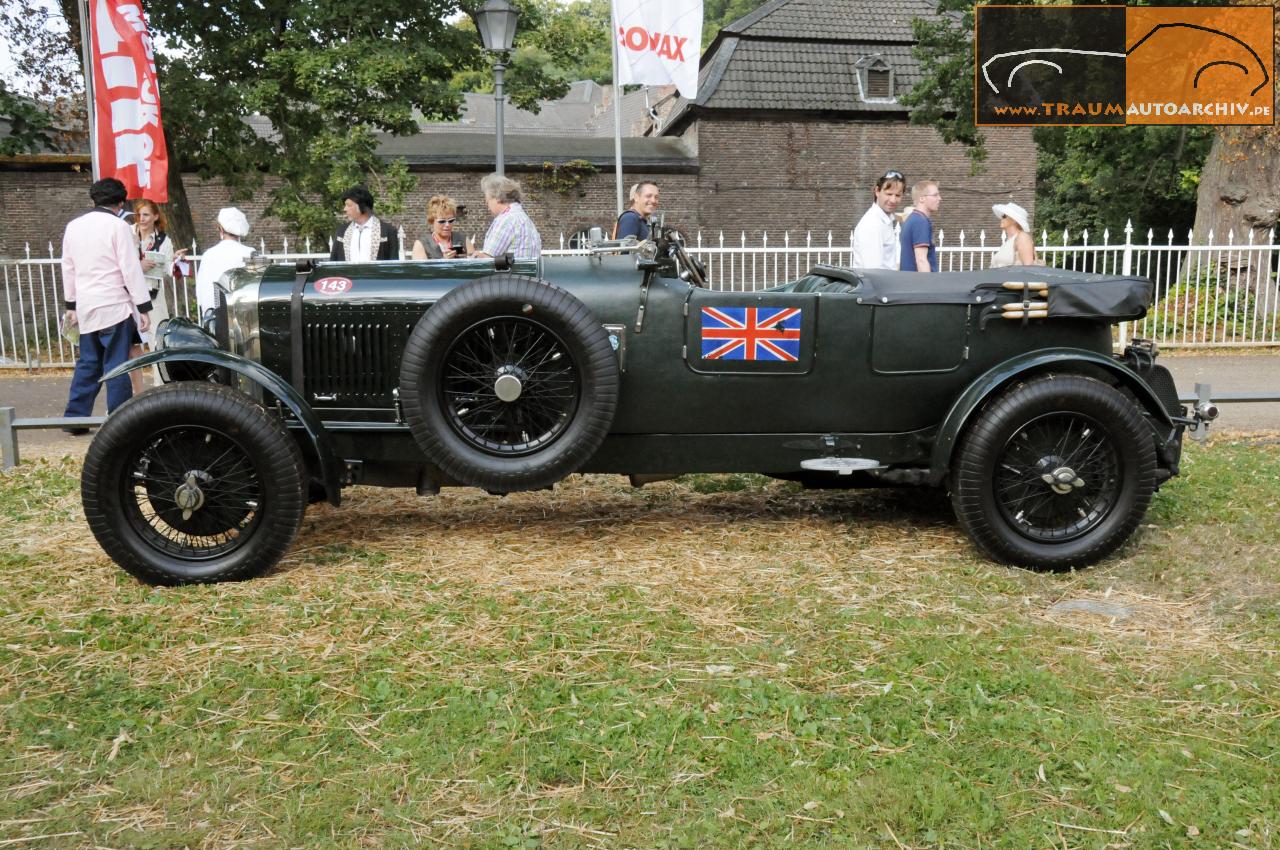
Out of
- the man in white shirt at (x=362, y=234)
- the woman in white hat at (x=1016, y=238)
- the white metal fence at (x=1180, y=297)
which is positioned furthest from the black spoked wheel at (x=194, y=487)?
the white metal fence at (x=1180, y=297)

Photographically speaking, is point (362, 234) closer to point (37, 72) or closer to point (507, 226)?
point (507, 226)

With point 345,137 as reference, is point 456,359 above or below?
below

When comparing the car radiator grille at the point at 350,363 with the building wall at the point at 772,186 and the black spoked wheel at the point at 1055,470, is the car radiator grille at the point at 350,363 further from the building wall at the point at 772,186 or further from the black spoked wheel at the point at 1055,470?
the building wall at the point at 772,186

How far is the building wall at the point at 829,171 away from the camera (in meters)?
31.2

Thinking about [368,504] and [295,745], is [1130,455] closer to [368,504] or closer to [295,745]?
[295,745]

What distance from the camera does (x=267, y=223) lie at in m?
29.0

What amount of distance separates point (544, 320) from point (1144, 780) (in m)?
2.71

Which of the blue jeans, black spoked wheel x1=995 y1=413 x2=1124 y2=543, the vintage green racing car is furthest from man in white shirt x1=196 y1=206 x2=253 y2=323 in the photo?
black spoked wheel x1=995 y1=413 x2=1124 y2=543

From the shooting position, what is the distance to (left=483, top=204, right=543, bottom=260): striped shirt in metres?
5.80

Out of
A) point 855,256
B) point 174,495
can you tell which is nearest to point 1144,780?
point 174,495

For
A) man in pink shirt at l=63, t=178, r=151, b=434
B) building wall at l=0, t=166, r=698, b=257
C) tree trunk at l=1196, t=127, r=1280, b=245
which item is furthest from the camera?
building wall at l=0, t=166, r=698, b=257

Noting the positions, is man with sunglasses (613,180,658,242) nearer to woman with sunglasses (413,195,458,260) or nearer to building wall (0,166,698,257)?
woman with sunglasses (413,195,458,260)

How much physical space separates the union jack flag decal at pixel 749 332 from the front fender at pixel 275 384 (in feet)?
5.66

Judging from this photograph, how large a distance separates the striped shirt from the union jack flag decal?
1621mm
